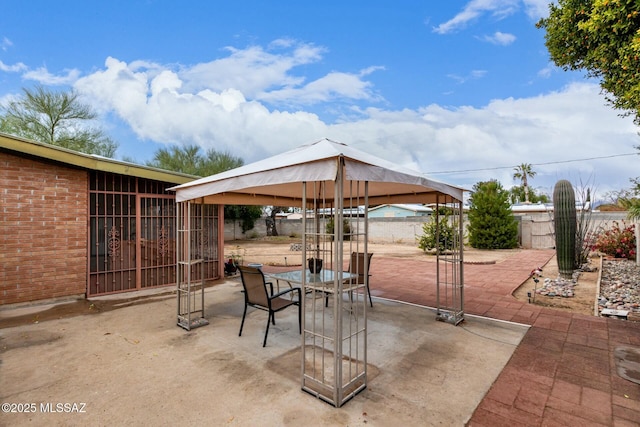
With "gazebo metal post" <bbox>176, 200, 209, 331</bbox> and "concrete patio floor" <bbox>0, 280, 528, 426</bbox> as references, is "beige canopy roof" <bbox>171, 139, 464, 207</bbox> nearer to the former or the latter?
"gazebo metal post" <bbox>176, 200, 209, 331</bbox>

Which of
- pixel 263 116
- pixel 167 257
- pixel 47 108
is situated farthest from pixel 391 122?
pixel 47 108

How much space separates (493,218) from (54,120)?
71.9 feet

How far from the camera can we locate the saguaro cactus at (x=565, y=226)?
23.5 feet

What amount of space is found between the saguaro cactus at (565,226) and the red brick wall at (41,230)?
1040 cm

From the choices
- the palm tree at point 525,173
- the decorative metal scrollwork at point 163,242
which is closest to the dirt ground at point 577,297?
the decorative metal scrollwork at point 163,242

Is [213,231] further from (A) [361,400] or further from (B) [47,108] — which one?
(B) [47,108]

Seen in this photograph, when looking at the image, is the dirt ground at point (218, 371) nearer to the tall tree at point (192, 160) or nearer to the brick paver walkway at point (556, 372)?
the brick paver walkway at point (556, 372)

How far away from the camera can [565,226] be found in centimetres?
724

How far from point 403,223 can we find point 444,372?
16116mm

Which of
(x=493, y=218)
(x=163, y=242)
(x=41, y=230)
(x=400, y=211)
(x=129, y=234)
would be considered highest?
(x=400, y=211)

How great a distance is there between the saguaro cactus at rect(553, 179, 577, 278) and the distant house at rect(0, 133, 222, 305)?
26.5ft

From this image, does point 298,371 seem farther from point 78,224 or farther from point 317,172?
point 78,224

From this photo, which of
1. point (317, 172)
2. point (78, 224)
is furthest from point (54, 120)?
point (317, 172)

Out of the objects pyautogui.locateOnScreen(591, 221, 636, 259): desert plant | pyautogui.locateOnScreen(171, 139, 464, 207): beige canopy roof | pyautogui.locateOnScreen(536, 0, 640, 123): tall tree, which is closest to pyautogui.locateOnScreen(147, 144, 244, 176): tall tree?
pyautogui.locateOnScreen(171, 139, 464, 207): beige canopy roof
